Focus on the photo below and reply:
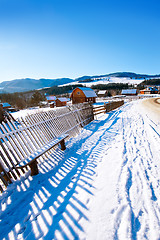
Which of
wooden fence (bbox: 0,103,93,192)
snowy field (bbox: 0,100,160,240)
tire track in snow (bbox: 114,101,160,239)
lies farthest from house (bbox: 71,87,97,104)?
tire track in snow (bbox: 114,101,160,239)

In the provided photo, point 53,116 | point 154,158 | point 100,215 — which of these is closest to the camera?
point 100,215

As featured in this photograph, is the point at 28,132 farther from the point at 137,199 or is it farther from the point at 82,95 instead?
the point at 82,95

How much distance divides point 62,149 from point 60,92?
136590mm

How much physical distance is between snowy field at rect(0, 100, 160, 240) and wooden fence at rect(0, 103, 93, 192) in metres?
0.53

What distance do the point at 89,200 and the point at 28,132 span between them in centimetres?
322

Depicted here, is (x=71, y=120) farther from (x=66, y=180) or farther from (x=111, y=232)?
(x=111, y=232)

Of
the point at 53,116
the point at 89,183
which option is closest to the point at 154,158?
the point at 89,183

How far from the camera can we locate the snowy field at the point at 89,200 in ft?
6.26

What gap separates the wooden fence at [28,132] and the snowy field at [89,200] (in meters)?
0.53

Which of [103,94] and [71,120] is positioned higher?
[103,94]

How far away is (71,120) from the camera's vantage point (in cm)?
790

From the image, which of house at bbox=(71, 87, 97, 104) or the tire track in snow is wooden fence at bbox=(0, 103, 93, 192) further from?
house at bbox=(71, 87, 97, 104)

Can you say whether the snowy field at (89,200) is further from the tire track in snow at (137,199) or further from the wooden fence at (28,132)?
the wooden fence at (28,132)

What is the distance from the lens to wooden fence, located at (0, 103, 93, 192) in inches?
136
